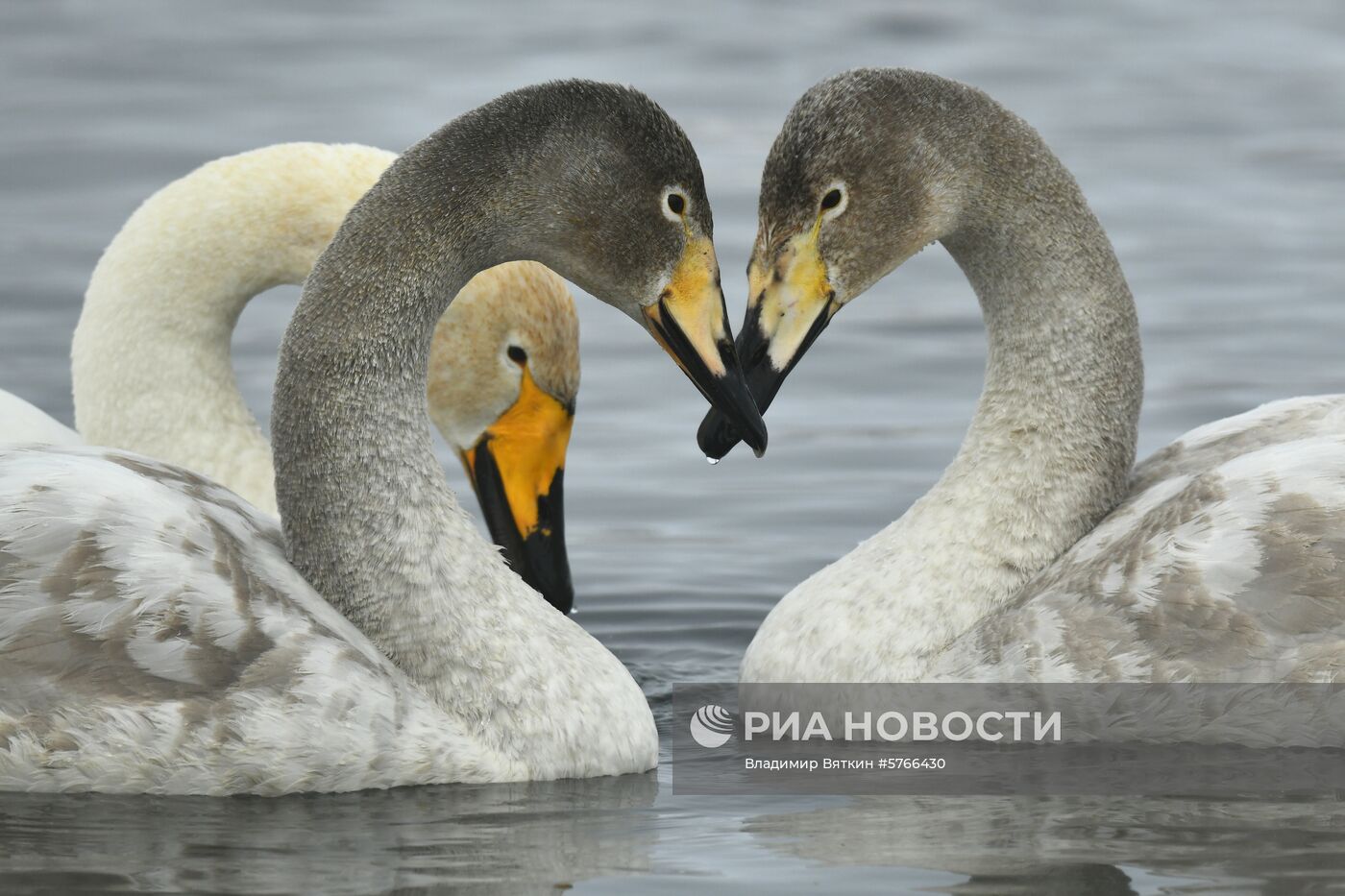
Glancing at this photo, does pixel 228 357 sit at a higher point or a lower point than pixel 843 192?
lower

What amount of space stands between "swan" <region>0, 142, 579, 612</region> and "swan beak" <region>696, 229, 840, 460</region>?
106cm

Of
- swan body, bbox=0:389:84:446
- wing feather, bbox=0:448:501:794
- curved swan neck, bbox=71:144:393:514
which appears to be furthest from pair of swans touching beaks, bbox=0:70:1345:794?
swan body, bbox=0:389:84:446

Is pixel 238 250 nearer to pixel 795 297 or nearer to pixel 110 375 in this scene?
pixel 110 375

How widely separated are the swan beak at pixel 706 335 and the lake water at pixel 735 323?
40.4 inches

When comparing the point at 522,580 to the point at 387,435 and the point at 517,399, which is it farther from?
the point at 517,399

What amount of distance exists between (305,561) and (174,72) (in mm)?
10327

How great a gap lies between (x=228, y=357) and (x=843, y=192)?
8.44 ft

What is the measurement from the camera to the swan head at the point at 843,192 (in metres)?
7.53

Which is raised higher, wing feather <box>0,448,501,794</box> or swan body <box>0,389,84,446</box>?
swan body <box>0,389,84,446</box>

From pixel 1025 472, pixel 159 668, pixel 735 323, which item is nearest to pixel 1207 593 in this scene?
pixel 1025 472

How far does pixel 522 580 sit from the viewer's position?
737cm

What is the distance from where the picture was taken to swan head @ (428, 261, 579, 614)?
8.44 m

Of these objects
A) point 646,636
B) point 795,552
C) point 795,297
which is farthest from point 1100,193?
point 795,297

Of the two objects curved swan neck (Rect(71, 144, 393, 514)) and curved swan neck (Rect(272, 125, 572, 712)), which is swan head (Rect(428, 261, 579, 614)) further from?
curved swan neck (Rect(272, 125, 572, 712))
